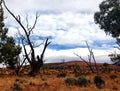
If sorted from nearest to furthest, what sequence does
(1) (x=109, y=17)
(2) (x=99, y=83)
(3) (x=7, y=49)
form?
(2) (x=99, y=83)
(3) (x=7, y=49)
(1) (x=109, y=17)

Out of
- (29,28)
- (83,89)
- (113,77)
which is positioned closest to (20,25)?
(29,28)

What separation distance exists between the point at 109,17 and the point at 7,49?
1689 cm

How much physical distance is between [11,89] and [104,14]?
29782 millimetres

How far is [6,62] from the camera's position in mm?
43344

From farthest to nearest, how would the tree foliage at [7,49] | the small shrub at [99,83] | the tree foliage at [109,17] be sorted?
the tree foliage at [109,17] → the tree foliage at [7,49] → the small shrub at [99,83]

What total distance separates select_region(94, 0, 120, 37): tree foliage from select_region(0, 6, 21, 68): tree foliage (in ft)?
49.6

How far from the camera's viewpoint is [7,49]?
4253 cm

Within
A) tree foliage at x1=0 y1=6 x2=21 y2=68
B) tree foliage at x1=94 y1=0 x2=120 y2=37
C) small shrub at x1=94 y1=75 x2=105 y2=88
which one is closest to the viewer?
small shrub at x1=94 y1=75 x2=105 y2=88

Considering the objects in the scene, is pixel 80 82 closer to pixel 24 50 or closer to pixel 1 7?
pixel 24 50

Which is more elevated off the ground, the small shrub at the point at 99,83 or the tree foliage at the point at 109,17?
the tree foliage at the point at 109,17

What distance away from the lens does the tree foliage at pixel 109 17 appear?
51031mm

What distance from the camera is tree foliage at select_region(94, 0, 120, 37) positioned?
167ft

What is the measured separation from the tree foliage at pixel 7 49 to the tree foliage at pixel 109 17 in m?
15.1

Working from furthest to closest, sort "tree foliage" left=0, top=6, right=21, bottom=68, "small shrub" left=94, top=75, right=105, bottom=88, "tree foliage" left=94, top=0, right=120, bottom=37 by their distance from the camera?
"tree foliage" left=94, top=0, right=120, bottom=37
"tree foliage" left=0, top=6, right=21, bottom=68
"small shrub" left=94, top=75, right=105, bottom=88
